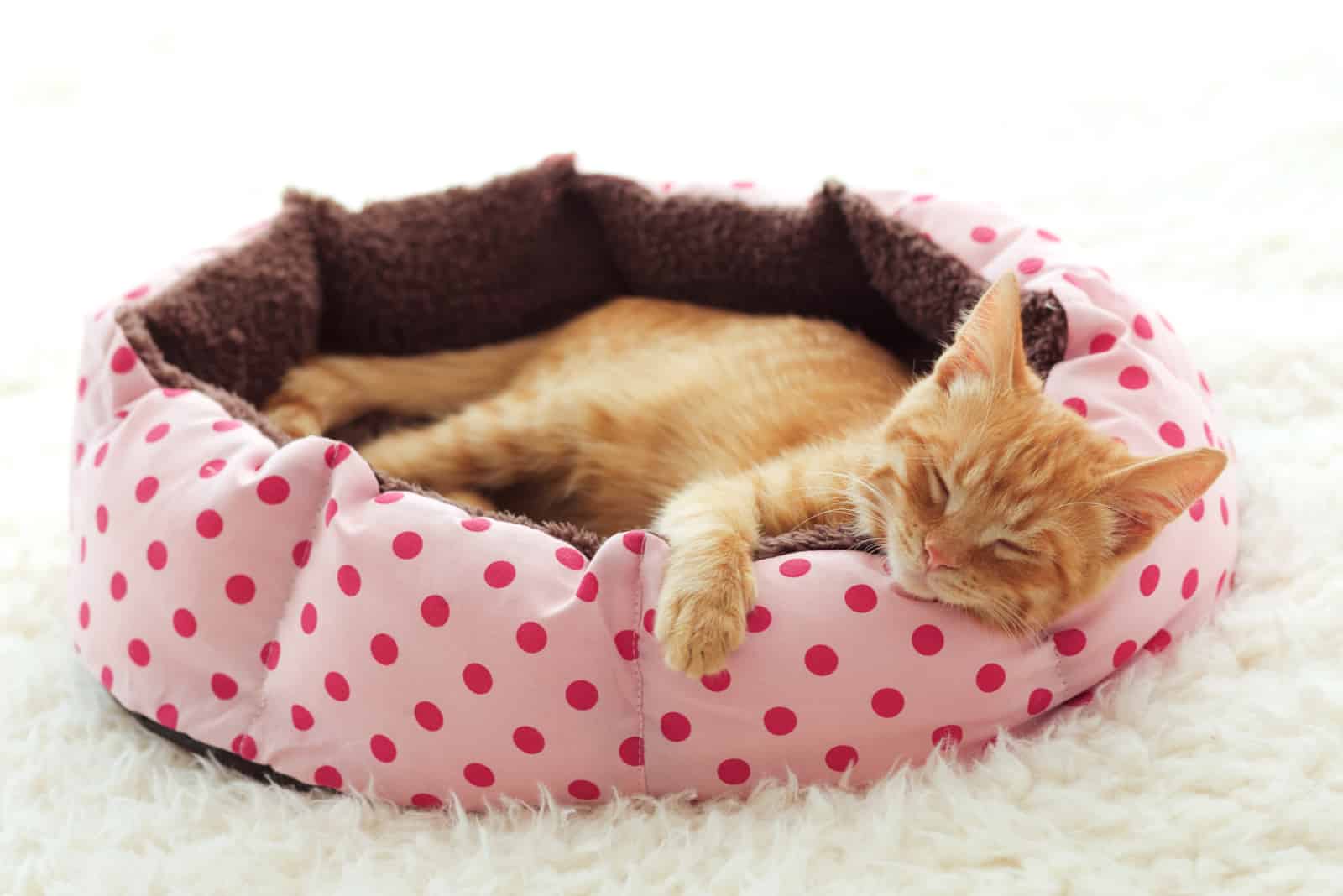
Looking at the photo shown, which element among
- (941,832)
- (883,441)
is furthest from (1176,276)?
(941,832)

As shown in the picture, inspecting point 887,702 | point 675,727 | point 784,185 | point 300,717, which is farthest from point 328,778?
point 784,185

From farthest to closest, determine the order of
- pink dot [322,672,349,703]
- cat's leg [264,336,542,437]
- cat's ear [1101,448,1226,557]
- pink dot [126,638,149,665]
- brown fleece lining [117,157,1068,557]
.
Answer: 1. cat's leg [264,336,542,437]
2. brown fleece lining [117,157,1068,557]
3. pink dot [126,638,149,665]
4. pink dot [322,672,349,703]
5. cat's ear [1101,448,1226,557]

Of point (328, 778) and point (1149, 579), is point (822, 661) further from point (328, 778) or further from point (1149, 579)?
point (328, 778)

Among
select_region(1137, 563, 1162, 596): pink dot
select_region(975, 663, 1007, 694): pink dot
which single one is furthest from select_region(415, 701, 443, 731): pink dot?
select_region(1137, 563, 1162, 596): pink dot

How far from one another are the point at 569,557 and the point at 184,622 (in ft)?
1.51

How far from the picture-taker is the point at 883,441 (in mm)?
1439

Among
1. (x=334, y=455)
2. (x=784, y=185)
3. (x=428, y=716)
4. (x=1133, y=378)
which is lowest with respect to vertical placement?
(x=428, y=716)

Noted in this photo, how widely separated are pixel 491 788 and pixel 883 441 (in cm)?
61

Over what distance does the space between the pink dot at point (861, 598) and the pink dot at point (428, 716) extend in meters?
0.45

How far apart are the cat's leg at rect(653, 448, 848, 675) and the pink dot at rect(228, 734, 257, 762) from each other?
50 cm

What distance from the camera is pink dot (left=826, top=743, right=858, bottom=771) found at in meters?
1.26

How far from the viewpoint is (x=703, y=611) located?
1.21 meters

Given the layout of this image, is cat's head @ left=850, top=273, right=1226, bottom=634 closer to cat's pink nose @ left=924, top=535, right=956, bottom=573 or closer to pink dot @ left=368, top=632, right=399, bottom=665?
cat's pink nose @ left=924, top=535, right=956, bottom=573

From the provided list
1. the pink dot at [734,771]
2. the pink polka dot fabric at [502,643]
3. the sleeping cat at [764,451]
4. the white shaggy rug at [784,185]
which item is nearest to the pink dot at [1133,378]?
the pink polka dot fabric at [502,643]
